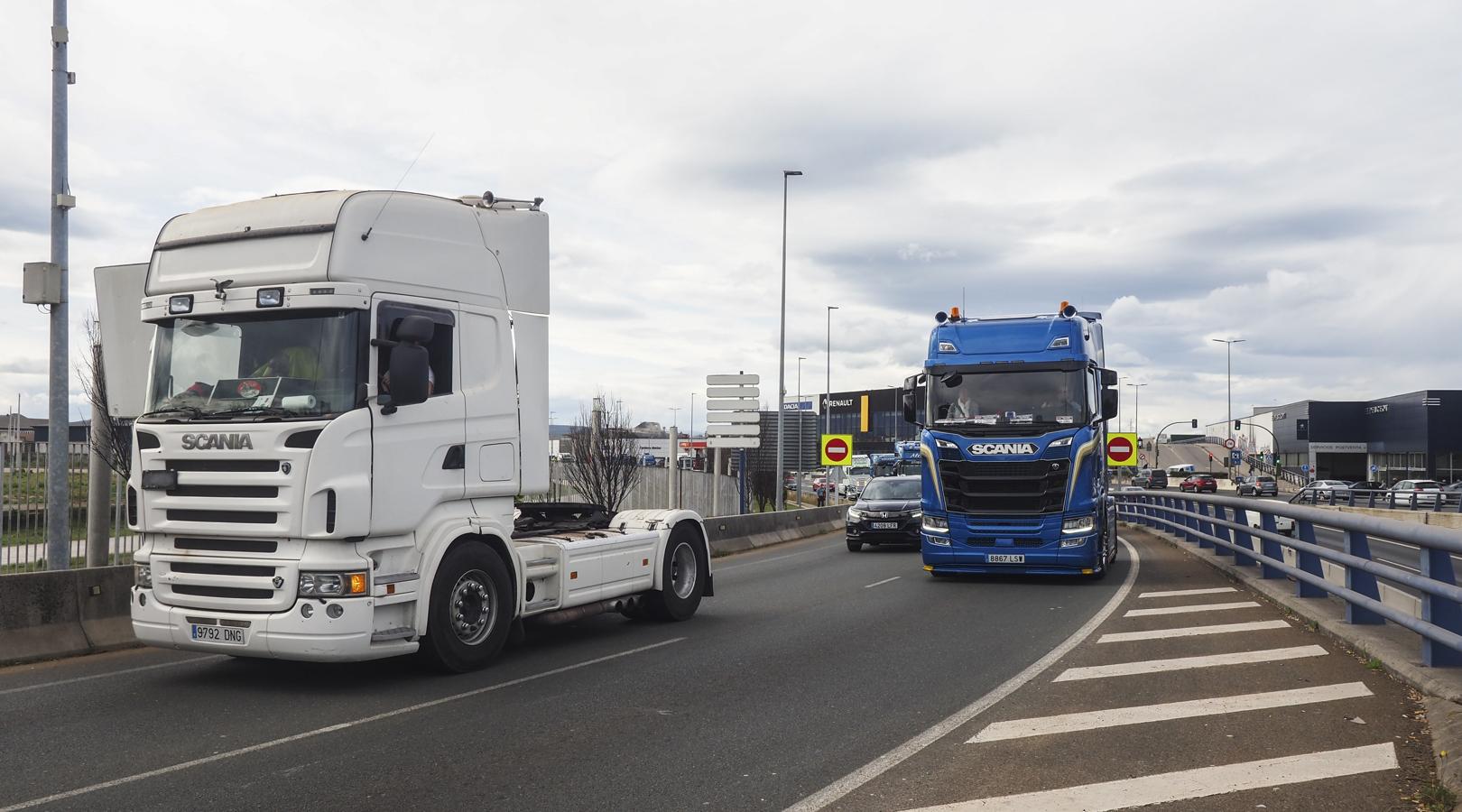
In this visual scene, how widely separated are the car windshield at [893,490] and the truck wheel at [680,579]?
12.6 m

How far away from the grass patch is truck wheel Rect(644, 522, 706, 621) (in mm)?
7548

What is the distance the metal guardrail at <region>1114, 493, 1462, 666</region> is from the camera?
275 inches

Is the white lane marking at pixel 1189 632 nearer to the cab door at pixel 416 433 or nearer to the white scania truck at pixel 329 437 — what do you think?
the white scania truck at pixel 329 437

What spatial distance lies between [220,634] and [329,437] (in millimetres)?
1660

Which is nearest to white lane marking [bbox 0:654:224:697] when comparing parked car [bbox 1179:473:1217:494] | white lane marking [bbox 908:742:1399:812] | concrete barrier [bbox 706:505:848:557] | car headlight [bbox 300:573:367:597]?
car headlight [bbox 300:573:367:597]

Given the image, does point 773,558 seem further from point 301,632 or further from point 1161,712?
point 1161,712

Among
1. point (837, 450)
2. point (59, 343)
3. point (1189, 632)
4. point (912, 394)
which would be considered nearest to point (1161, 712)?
point (1189, 632)

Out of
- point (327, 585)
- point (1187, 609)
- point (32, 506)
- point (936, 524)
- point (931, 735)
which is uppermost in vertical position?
point (32, 506)

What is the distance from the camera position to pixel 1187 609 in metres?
12.4

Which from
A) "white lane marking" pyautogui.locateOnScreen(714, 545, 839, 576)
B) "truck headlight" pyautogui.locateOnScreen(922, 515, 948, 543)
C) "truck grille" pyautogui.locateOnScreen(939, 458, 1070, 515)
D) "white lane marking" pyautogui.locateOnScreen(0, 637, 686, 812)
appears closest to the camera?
"white lane marking" pyautogui.locateOnScreen(0, 637, 686, 812)

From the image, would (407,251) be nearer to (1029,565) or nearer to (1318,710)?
(1318,710)

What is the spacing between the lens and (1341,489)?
54969 mm

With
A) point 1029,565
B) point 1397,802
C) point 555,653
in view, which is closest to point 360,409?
point 555,653

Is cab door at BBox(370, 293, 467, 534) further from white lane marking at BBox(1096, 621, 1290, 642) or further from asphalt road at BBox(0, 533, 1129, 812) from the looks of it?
white lane marking at BBox(1096, 621, 1290, 642)
